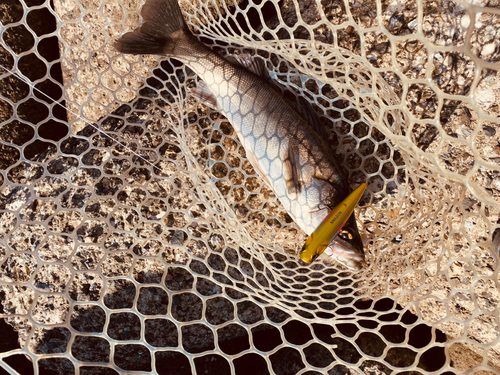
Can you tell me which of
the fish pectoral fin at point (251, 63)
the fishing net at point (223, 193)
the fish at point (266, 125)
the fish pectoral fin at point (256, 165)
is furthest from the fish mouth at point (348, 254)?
the fish pectoral fin at point (251, 63)

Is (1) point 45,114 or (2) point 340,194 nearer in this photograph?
(2) point 340,194

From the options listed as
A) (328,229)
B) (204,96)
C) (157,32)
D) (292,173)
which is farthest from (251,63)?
(328,229)

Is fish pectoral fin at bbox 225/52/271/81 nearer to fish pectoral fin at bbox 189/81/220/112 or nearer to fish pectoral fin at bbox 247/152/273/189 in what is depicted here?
fish pectoral fin at bbox 189/81/220/112

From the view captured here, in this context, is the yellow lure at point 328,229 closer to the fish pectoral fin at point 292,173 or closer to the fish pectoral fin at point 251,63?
the fish pectoral fin at point 292,173

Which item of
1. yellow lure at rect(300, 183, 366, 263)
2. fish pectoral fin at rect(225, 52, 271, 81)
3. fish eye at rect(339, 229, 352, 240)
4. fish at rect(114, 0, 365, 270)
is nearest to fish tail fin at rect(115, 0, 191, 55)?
fish at rect(114, 0, 365, 270)

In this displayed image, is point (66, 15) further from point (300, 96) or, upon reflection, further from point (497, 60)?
point (497, 60)

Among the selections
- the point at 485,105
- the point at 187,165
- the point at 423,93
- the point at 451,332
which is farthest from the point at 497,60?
the point at 187,165

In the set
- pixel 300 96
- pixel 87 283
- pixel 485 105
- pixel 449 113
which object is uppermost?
pixel 485 105

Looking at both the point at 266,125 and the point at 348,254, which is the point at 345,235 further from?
the point at 266,125
